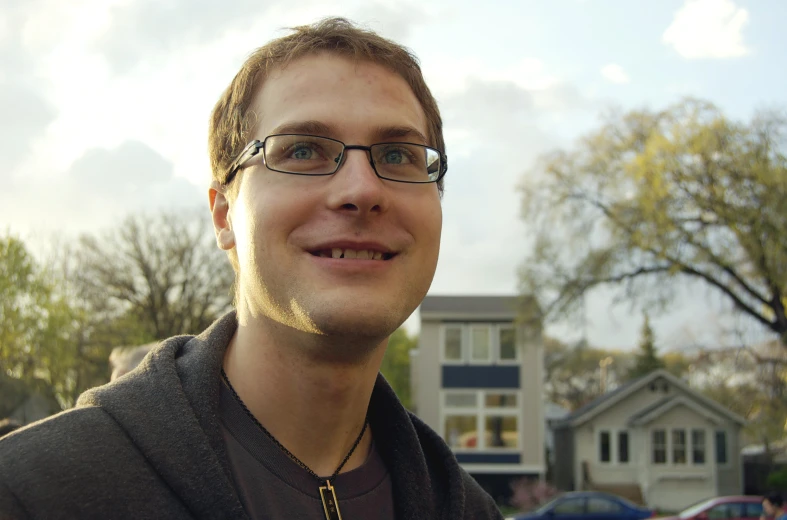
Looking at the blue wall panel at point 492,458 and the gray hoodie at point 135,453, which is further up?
the gray hoodie at point 135,453

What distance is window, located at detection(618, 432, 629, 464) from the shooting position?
40.7 meters

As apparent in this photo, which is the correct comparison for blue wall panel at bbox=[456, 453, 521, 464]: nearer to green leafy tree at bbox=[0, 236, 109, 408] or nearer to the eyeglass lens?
green leafy tree at bbox=[0, 236, 109, 408]

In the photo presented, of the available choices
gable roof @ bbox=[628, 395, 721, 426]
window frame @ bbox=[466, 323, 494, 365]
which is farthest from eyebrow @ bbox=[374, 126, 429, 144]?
gable roof @ bbox=[628, 395, 721, 426]

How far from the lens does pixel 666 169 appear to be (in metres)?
25.4

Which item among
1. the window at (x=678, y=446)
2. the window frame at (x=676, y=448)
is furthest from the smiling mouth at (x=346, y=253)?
the window at (x=678, y=446)

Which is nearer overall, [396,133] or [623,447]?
[396,133]

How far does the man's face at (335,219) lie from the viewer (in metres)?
1.97

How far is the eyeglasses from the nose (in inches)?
0.5

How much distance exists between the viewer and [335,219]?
200cm

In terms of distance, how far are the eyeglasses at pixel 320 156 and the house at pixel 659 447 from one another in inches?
1542

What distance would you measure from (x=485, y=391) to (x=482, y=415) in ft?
3.44

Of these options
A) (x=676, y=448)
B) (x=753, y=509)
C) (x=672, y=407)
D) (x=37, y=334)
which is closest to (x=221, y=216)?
(x=753, y=509)

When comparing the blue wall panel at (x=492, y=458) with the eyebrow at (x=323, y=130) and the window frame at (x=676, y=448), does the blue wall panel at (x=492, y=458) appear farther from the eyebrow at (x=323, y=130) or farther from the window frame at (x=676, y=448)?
the eyebrow at (x=323, y=130)

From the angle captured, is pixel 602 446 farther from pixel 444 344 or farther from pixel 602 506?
pixel 602 506
